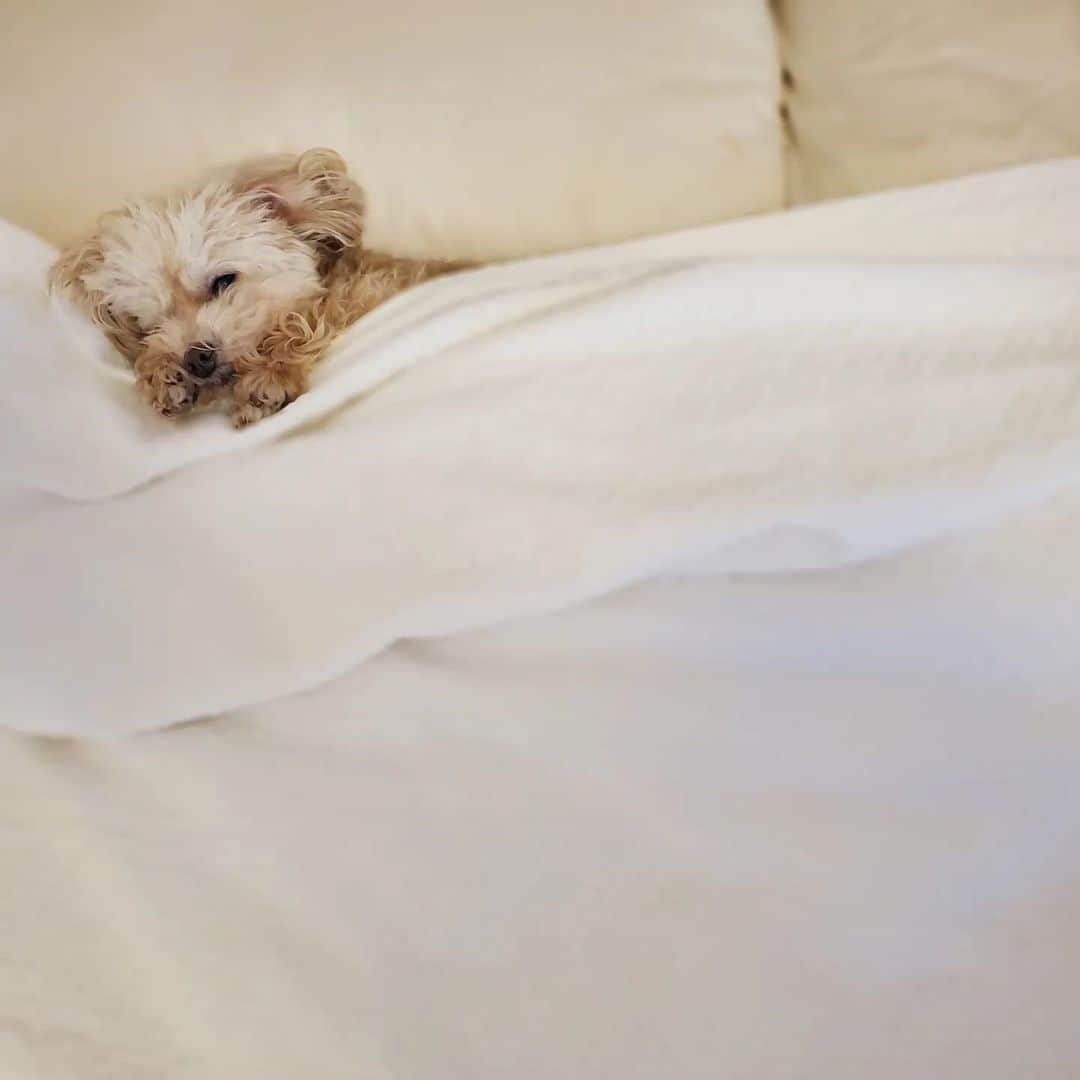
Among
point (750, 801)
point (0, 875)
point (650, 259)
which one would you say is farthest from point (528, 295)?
point (0, 875)

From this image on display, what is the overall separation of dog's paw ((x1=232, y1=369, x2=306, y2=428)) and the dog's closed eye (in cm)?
21

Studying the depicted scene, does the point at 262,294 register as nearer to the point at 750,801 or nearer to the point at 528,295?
the point at 528,295

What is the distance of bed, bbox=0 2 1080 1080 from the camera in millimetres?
630

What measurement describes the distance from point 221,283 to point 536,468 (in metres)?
0.57

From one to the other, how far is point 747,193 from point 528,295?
35 cm

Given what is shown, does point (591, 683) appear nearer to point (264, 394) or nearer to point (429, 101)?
point (264, 394)

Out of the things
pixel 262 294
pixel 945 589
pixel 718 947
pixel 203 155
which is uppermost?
pixel 203 155

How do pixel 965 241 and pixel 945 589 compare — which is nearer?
pixel 945 589

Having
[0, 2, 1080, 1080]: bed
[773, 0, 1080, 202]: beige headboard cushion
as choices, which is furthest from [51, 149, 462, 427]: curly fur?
[773, 0, 1080, 202]: beige headboard cushion

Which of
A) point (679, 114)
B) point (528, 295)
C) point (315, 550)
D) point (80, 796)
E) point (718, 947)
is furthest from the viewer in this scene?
point (679, 114)

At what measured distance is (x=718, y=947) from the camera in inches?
25.2

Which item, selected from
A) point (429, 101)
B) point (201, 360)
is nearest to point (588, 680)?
point (201, 360)

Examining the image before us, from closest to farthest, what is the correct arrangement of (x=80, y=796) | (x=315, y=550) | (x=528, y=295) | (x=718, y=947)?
(x=718, y=947), (x=80, y=796), (x=315, y=550), (x=528, y=295)

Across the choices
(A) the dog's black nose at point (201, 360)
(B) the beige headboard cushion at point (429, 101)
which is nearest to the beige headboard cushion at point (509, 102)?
(B) the beige headboard cushion at point (429, 101)
